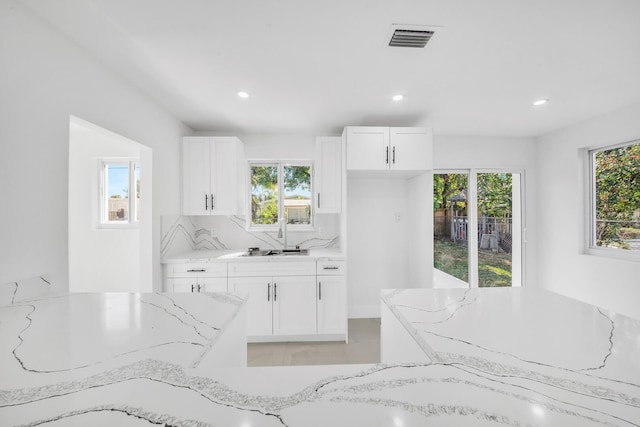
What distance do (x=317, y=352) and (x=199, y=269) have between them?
146 centimetres

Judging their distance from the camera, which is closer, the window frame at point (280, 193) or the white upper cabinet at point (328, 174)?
the white upper cabinet at point (328, 174)

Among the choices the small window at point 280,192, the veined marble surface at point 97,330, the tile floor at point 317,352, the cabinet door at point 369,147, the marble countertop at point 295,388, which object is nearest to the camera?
the marble countertop at point 295,388

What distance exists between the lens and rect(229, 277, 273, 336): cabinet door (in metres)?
2.84

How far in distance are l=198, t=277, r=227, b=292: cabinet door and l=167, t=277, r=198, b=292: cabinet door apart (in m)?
0.06

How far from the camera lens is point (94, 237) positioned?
3.25 m

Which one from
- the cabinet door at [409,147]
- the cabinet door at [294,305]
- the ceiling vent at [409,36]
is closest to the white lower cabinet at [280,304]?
the cabinet door at [294,305]

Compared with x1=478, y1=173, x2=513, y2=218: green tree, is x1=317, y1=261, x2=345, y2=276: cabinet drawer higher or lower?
lower

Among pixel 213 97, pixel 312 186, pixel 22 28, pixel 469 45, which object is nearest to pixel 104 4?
pixel 22 28

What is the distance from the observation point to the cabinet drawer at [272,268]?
283 cm

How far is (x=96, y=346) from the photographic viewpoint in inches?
32.3

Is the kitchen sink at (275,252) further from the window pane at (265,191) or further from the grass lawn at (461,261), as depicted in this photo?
the grass lawn at (461,261)

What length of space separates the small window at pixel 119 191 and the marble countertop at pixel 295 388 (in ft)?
9.23

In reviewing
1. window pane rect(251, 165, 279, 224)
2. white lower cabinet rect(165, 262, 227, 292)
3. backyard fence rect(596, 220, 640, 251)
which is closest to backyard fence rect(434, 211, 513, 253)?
backyard fence rect(596, 220, 640, 251)

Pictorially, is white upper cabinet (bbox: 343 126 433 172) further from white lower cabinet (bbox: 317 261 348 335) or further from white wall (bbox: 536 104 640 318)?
white wall (bbox: 536 104 640 318)
